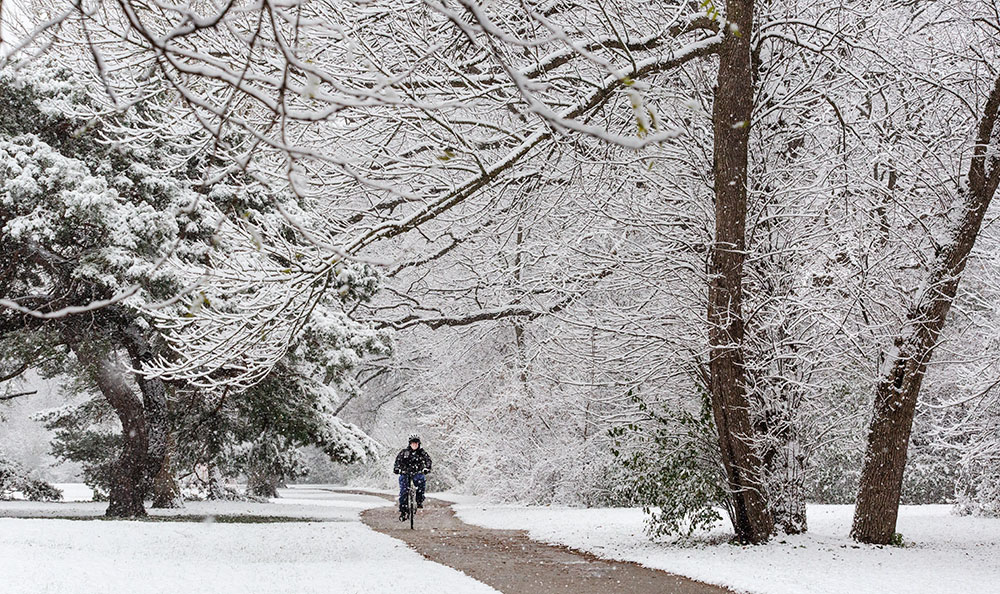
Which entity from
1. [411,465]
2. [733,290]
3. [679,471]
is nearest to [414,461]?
[411,465]

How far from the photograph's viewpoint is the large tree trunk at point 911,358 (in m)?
9.19

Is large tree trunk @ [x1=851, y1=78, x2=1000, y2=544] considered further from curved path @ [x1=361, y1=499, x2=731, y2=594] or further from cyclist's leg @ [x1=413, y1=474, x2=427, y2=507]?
cyclist's leg @ [x1=413, y1=474, x2=427, y2=507]

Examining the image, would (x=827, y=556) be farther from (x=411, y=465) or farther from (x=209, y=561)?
(x=411, y=465)

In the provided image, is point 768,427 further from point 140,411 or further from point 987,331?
point 140,411

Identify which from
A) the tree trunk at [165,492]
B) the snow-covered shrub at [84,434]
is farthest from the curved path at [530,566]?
the snow-covered shrub at [84,434]

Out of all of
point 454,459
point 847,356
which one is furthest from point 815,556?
point 454,459

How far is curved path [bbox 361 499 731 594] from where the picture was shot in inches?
300

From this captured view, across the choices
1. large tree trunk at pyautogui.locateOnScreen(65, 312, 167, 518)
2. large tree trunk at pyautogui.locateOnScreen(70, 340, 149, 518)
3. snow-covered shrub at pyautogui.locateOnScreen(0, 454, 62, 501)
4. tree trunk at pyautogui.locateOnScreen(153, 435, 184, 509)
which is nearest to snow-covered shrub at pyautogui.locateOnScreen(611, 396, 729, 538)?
large tree trunk at pyautogui.locateOnScreen(65, 312, 167, 518)

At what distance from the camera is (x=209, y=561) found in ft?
31.2

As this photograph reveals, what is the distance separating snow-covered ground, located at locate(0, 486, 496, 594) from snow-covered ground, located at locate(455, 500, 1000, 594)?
8.22 feet

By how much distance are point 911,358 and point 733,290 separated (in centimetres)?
206

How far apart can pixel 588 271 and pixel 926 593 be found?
525 centimetres

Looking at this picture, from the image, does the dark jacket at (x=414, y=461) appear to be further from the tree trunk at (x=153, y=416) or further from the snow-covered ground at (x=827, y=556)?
the tree trunk at (x=153, y=416)

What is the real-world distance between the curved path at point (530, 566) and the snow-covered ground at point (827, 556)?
35 centimetres
